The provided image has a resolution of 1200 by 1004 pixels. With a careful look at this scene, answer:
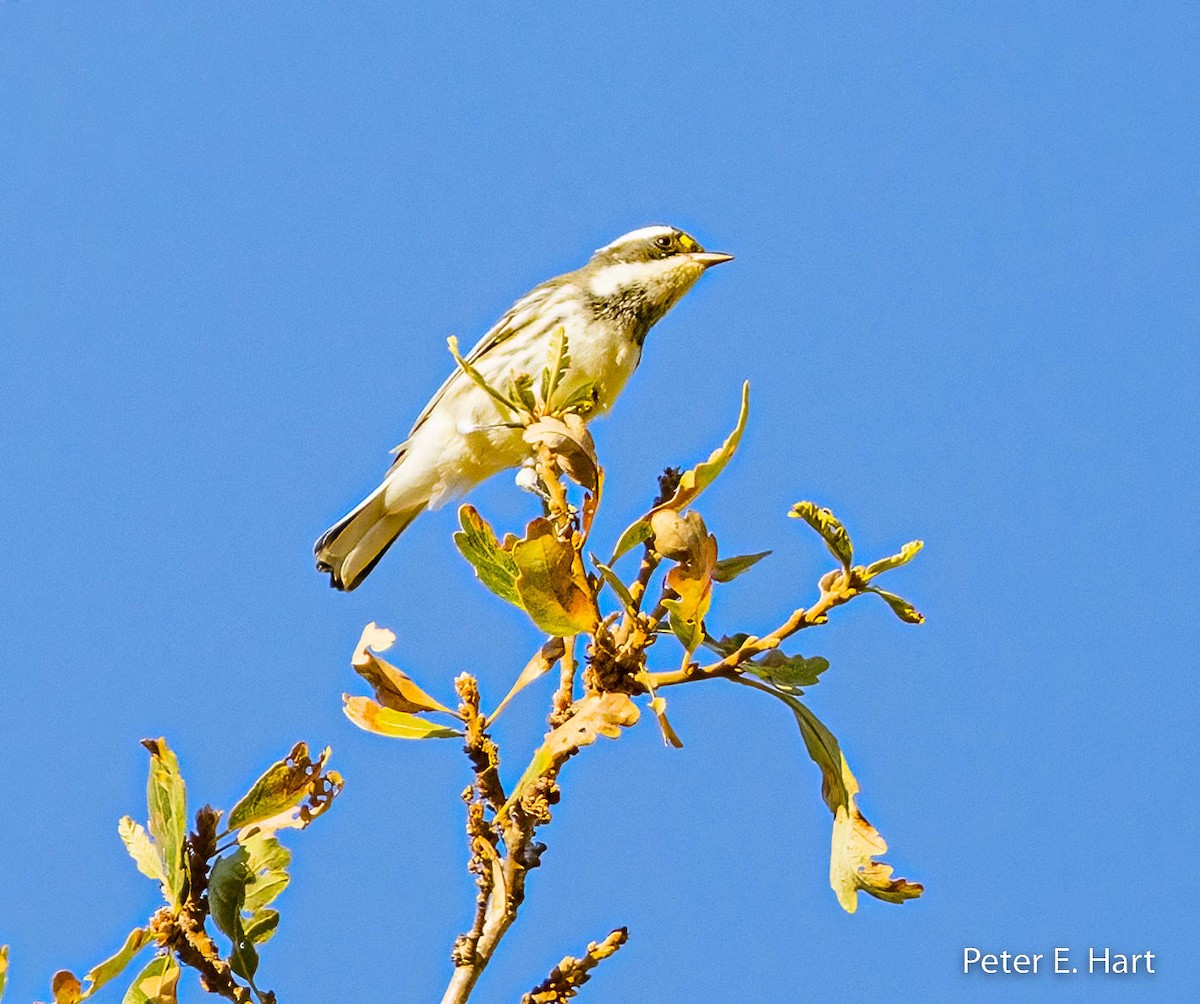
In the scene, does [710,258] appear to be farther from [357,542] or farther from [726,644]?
[726,644]

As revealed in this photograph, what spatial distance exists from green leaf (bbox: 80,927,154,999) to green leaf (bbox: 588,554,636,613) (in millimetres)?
936

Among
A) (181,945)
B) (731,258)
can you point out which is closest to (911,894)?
(181,945)

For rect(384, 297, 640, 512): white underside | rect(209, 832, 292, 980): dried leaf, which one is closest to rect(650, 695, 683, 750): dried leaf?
rect(209, 832, 292, 980): dried leaf

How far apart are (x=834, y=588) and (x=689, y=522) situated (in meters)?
0.28

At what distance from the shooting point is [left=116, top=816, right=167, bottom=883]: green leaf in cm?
243

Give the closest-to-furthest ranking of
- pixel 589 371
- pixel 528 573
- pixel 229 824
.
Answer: pixel 528 573 → pixel 229 824 → pixel 589 371

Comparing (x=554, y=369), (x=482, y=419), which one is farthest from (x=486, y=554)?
(x=482, y=419)

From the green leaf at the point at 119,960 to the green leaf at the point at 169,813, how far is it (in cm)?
7

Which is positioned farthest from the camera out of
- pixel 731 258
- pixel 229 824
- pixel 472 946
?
pixel 731 258

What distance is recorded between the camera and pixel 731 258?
6.58 m

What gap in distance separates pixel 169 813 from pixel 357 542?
466 cm

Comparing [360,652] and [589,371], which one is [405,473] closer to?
[589,371]

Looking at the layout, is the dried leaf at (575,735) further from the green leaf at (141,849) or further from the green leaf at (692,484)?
the green leaf at (141,849)

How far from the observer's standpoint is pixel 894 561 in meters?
2.38
